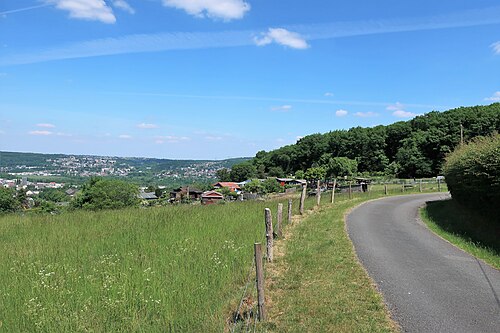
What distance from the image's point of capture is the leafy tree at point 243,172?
157 m

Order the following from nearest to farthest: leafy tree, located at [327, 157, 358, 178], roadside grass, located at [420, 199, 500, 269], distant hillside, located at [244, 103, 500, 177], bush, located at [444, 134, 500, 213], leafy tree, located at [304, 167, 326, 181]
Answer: roadside grass, located at [420, 199, 500, 269] → bush, located at [444, 134, 500, 213] → distant hillside, located at [244, 103, 500, 177] → leafy tree, located at [304, 167, 326, 181] → leafy tree, located at [327, 157, 358, 178]

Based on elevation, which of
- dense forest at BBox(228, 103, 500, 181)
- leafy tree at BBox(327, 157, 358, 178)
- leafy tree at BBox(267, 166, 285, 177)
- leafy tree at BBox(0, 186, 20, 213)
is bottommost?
leafy tree at BBox(0, 186, 20, 213)

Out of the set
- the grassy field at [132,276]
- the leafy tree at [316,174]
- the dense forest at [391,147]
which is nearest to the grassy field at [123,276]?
the grassy field at [132,276]

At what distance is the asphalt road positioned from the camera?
19.7ft

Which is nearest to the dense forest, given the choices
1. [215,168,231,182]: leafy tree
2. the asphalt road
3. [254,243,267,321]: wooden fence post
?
[215,168,231,182]: leafy tree

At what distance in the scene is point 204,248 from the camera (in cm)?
975

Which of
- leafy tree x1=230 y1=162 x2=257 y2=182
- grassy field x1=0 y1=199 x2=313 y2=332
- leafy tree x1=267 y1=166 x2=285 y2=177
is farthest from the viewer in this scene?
leafy tree x1=230 y1=162 x2=257 y2=182

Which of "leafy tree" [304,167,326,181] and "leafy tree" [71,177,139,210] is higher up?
"leafy tree" [304,167,326,181]

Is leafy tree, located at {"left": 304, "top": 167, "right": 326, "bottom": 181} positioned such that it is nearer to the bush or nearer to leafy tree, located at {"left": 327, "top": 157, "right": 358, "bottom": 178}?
leafy tree, located at {"left": 327, "top": 157, "right": 358, "bottom": 178}

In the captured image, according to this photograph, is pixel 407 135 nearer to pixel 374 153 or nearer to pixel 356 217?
pixel 374 153

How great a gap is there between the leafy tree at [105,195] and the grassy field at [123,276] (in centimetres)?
4021

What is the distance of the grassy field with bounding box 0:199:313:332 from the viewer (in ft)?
18.6

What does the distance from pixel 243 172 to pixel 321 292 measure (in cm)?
15077

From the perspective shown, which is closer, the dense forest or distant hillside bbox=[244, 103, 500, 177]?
distant hillside bbox=[244, 103, 500, 177]
